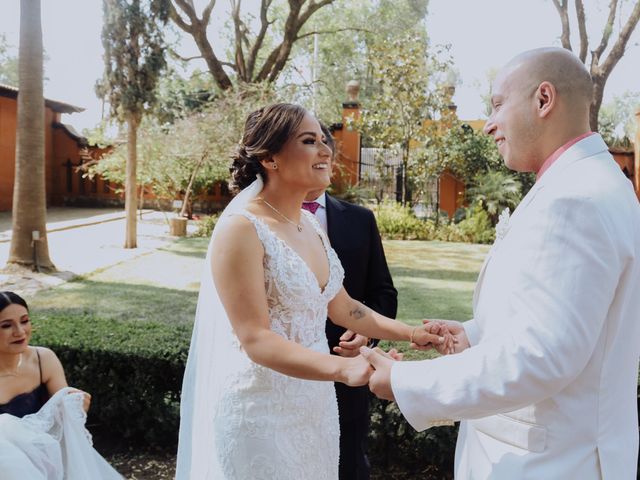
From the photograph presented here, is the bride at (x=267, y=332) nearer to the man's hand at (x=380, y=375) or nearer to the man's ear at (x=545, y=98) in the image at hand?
the man's hand at (x=380, y=375)

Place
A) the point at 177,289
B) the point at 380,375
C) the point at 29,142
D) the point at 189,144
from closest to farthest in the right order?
the point at 380,375, the point at 177,289, the point at 29,142, the point at 189,144

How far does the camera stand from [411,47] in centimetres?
1980

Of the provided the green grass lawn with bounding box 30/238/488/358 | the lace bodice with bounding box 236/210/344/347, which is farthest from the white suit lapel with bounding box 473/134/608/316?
the green grass lawn with bounding box 30/238/488/358

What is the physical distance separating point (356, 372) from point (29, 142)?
10802 mm

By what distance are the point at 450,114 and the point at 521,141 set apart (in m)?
19.4

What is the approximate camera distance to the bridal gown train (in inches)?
95.0

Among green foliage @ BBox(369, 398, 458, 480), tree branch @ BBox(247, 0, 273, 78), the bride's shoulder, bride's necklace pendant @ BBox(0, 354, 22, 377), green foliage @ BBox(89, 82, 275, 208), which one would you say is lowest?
green foliage @ BBox(369, 398, 458, 480)

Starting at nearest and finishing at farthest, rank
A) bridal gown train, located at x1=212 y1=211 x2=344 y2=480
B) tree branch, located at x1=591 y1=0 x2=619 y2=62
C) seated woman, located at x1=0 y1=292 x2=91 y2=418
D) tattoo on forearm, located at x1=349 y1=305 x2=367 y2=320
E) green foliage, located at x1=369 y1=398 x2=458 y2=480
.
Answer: bridal gown train, located at x1=212 y1=211 x2=344 y2=480 < tattoo on forearm, located at x1=349 y1=305 x2=367 y2=320 < seated woman, located at x1=0 y1=292 x2=91 y2=418 < green foliage, located at x1=369 y1=398 x2=458 y2=480 < tree branch, located at x1=591 y1=0 x2=619 y2=62

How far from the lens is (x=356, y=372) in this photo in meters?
2.13

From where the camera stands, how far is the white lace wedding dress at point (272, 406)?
7.93 ft

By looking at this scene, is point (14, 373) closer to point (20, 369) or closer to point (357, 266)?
point (20, 369)

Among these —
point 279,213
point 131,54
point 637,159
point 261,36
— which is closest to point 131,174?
point 131,54

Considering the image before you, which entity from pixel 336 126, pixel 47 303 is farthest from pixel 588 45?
pixel 47 303

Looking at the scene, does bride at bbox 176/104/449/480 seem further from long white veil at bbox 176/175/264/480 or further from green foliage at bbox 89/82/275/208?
green foliage at bbox 89/82/275/208
